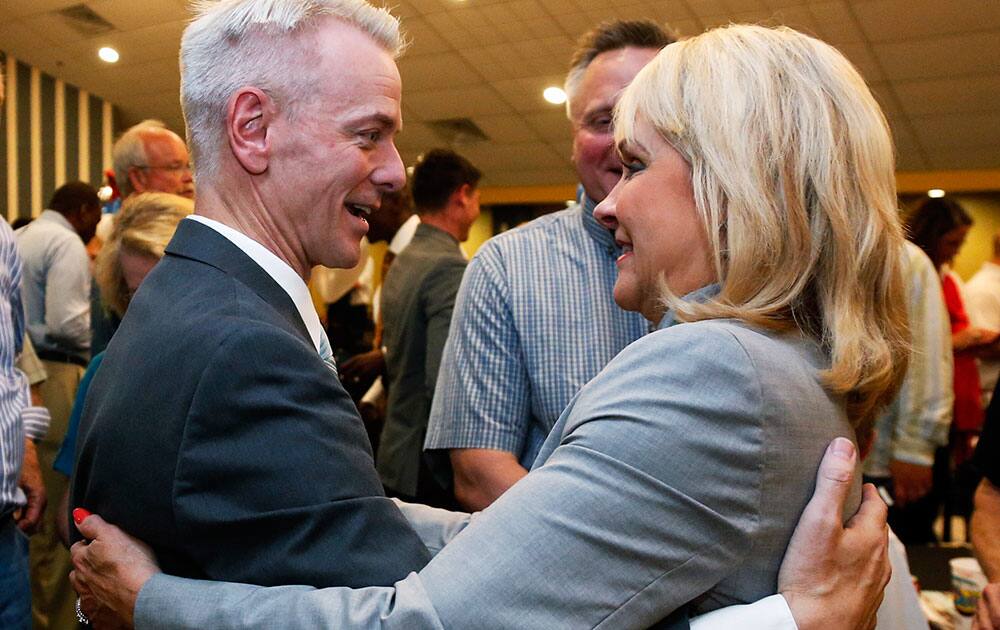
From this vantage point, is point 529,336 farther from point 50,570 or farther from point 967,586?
point 50,570

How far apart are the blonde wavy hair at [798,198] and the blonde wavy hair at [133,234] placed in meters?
1.62

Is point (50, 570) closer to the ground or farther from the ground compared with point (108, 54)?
closer to the ground

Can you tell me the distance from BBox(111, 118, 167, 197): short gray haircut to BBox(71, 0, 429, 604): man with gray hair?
179 centimetres

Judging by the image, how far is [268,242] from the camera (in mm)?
1183

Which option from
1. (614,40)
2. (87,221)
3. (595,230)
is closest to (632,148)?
(595,230)

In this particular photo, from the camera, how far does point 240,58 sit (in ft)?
3.85

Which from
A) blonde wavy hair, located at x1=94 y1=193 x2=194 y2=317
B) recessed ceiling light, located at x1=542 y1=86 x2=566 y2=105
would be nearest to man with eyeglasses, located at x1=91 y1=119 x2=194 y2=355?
blonde wavy hair, located at x1=94 y1=193 x2=194 y2=317

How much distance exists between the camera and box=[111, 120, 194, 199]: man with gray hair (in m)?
2.87

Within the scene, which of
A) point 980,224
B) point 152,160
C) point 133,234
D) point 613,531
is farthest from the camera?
Answer: point 980,224

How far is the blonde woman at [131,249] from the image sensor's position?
2145 millimetres

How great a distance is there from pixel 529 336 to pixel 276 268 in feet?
1.98

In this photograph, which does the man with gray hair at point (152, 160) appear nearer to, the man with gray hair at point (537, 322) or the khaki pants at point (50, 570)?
the khaki pants at point (50, 570)

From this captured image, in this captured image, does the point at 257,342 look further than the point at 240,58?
No

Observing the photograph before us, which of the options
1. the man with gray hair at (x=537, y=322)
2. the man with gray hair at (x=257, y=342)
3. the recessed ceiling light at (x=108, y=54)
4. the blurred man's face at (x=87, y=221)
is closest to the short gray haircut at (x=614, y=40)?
the man with gray hair at (x=537, y=322)
